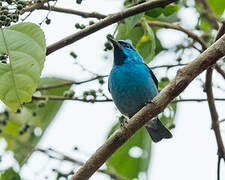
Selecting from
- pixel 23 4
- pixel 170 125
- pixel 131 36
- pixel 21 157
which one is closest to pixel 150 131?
pixel 170 125

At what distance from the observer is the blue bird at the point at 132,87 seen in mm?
4719

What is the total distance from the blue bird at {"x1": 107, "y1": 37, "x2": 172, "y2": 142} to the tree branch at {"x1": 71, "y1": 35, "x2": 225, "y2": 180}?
5.59 feet

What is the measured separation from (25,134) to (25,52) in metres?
2.78

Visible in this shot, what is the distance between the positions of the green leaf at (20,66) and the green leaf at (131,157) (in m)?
1.96

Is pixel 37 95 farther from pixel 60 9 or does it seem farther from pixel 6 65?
pixel 6 65

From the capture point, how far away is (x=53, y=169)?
4.42 m

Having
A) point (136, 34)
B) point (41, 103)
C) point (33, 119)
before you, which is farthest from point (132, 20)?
point (33, 119)

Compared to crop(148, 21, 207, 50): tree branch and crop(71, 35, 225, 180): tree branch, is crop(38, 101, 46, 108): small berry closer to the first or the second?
crop(148, 21, 207, 50): tree branch

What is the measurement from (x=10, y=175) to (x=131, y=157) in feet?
5.14

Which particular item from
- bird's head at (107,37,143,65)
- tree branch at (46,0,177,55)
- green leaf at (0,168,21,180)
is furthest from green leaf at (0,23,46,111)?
bird's head at (107,37,143,65)

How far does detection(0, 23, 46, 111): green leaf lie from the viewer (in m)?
2.63

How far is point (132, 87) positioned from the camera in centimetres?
479

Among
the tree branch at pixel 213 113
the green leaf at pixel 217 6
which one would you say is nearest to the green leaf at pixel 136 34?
the green leaf at pixel 217 6

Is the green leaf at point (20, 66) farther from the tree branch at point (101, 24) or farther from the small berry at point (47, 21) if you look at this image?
the small berry at point (47, 21)
